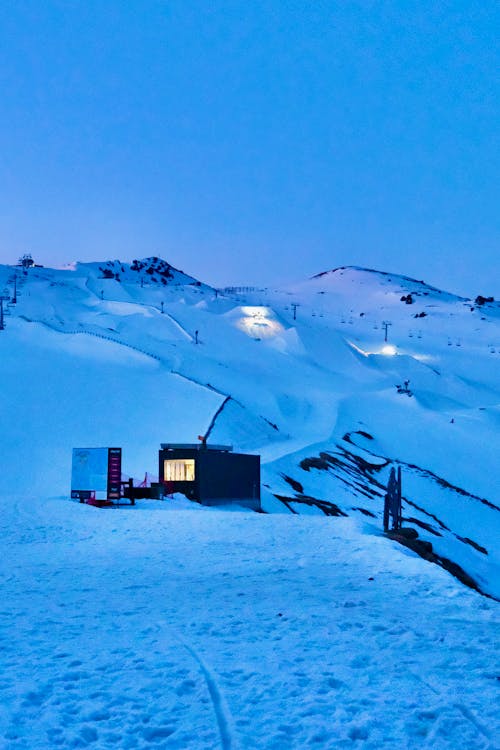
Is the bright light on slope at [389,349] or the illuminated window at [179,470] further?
the bright light on slope at [389,349]

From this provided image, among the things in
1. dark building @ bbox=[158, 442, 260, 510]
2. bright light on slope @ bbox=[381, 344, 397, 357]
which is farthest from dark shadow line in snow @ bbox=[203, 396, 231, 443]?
bright light on slope @ bbox=[381, 344, 397, 357]

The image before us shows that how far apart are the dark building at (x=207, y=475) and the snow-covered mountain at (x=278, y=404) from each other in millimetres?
3628

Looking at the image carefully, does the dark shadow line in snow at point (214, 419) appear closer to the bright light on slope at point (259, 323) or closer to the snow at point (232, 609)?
the snow at point (232, 609)

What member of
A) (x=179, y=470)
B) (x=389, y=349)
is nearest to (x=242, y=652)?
(x=179, y=470)

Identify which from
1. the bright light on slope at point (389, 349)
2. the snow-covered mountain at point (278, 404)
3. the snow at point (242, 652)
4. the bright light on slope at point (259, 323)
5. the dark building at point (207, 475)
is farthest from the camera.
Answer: the bright light on slope at point (389, 349)

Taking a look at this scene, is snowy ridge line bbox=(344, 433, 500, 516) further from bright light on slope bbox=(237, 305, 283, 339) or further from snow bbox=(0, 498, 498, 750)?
bright light on slope bbox=(237, 305, 283, 339)

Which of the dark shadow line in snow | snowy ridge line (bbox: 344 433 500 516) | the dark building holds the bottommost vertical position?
snowy ridge line (bbox: 344 433 500 516)

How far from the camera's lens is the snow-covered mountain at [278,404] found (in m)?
43.4

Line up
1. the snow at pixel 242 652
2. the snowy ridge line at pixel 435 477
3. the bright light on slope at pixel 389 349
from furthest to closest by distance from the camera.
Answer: the bright light on slope at pixel 389 349 < the snowy ridge line at pixel 435 477 < the snow at pixel 242 652

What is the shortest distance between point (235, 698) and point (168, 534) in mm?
11245

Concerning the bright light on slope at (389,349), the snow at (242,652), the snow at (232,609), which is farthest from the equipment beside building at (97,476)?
the bright light on slope at (389,349)

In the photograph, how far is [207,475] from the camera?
29.3 meters

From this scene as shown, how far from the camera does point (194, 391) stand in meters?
64.8

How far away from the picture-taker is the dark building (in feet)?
95.7
